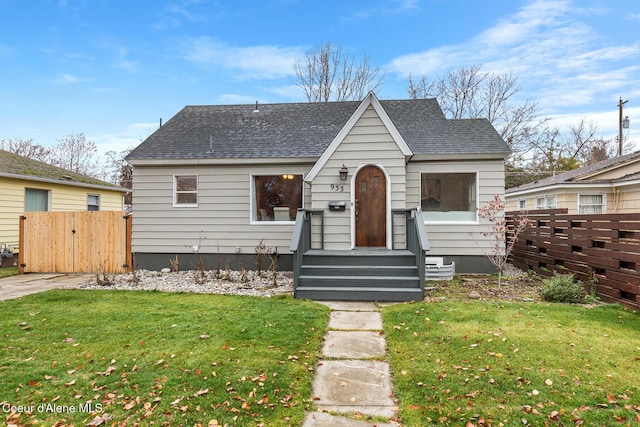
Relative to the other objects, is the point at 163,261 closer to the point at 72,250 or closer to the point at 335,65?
the point at 72,250

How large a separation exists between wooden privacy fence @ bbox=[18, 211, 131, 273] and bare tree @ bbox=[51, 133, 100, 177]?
20.5m

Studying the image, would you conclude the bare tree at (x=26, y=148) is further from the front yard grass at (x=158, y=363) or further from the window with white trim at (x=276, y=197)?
the front yard grass at (x=158, y=363)

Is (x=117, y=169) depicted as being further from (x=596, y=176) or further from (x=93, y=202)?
(x=596, y=176)

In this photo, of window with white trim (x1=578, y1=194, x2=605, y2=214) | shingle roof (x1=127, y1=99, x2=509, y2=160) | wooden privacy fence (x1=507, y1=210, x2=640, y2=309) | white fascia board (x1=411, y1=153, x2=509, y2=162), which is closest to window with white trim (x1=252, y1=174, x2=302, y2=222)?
shingle roof (x1=127, y1=99, x2=509, y2=160)

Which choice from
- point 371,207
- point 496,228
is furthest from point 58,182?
point 496,228

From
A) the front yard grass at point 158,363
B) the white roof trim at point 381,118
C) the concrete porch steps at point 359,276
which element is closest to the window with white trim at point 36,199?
the front yard grass at point 158,363

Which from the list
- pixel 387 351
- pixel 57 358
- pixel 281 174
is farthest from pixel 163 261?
pixel 387 351

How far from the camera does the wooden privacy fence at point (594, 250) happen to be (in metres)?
5.52

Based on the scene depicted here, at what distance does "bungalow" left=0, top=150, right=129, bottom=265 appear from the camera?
11.4 m

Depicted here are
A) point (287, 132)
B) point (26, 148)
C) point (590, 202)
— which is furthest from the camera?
point (26, 148)

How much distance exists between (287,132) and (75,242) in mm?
7016

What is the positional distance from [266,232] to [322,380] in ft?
21.3

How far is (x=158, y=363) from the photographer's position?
364cm

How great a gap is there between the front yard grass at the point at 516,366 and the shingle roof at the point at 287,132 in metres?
5.10
